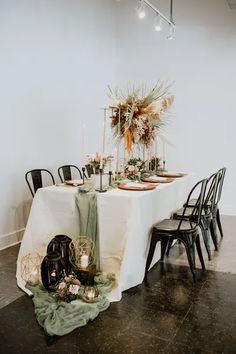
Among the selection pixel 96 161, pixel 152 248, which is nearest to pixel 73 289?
pixel 152 248

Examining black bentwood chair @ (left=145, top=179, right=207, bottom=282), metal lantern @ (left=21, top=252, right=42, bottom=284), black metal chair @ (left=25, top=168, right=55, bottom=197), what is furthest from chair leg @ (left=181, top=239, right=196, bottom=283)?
black metal chair @ (left=25, top=168, right=55, bottom=197)

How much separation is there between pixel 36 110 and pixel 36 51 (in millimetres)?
762

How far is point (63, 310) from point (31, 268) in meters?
0.74

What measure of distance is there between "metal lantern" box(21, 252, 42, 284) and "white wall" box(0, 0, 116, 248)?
3.18ft

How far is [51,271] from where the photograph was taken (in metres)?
2.77

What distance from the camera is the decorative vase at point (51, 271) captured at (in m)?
2.76

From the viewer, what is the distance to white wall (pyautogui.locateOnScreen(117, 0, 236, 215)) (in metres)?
5.76

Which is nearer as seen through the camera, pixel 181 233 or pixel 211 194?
pixel 181 233

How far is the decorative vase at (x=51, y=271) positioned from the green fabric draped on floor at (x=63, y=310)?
8 centimetres

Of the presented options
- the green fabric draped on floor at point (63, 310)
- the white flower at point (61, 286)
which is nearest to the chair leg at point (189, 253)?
the green fabric draped on floor at point (63, 310)

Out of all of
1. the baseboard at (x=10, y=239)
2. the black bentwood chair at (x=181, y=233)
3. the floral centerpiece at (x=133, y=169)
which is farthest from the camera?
the baseboard at (x=10, y=239)

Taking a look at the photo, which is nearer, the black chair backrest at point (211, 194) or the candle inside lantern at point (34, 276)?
the candle inside lantern at point (34, 276)

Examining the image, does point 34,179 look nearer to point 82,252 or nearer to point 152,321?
point 82,252

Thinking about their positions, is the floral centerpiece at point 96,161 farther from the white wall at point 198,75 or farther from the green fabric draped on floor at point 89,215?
the white wall at point 198,75
